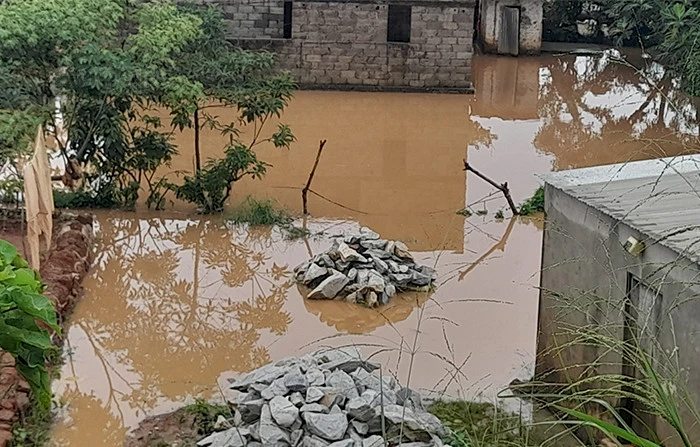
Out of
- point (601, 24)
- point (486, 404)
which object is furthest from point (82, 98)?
point (601, 24)

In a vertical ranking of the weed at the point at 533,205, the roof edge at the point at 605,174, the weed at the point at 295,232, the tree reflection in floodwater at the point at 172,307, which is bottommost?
the tree reflection in floodwater at the point at 172,307

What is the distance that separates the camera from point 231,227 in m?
9.98

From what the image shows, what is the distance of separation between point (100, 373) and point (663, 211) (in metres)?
4.11

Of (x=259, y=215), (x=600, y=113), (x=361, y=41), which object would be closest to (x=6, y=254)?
(x=259, y=215)

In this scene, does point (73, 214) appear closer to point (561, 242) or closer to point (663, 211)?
point (561, 242)

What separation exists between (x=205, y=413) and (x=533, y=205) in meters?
5.74

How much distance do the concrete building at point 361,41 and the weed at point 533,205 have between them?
22.6ft

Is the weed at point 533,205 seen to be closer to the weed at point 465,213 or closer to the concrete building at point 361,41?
the weed at point 465,213

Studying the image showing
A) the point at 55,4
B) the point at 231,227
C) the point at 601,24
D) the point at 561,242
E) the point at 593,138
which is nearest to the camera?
the point at 561,242

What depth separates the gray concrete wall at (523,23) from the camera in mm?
20281

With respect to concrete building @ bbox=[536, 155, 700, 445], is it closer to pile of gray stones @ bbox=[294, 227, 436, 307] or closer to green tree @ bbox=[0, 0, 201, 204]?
pile of gray stones @ bbox=[294, 227, 436, 307]

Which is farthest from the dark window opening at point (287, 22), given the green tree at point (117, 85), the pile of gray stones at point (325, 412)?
the pile of gray stones at point (325, 412)

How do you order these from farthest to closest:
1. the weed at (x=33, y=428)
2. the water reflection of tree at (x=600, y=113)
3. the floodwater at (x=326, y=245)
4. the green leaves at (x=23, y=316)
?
the water reflection of tree at (x=600, y=113), the floodwater at (x=326, y=245), the weed at (x=33, y=428), the green leaves at (x=23, y=316)

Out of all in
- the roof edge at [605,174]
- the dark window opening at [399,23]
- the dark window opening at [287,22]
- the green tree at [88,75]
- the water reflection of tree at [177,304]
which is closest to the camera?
the roof edge at [605,174]
